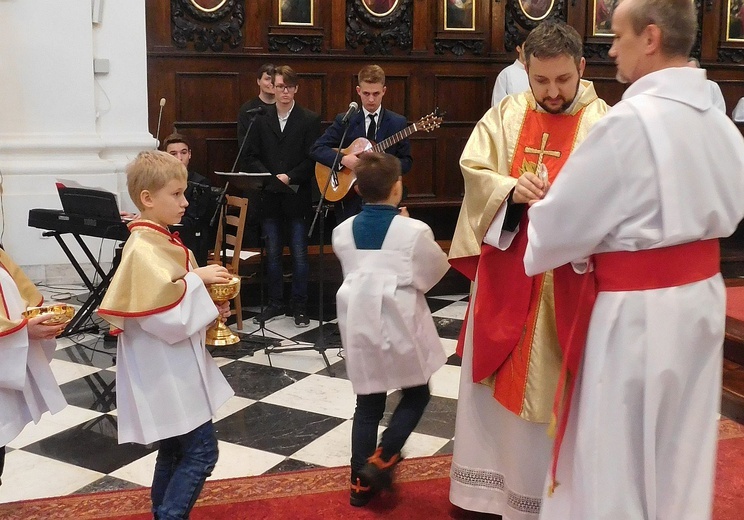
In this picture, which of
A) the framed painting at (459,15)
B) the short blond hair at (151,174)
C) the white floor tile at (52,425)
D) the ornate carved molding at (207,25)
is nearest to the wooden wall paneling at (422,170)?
the framed painting at (459,15)

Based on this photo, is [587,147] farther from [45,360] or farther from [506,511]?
[45,360]

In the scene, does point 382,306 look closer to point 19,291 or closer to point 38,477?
point 19,291

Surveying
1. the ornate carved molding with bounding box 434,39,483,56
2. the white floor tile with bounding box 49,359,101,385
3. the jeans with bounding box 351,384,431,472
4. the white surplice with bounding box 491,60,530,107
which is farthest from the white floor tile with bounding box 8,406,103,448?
the ornate carved molding with bounding box 434,39,483,56

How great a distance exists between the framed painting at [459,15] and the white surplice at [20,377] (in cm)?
593

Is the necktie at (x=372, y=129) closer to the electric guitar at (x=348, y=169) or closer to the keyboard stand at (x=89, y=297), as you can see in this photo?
the electric guitar at (x=348, y=169)

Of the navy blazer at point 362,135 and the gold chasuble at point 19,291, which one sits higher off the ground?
the navy blazer at point 362,135

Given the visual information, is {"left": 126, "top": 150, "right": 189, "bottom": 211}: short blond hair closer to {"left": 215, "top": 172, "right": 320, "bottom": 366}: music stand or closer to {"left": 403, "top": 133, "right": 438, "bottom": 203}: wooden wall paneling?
{"left": 215, "top": 172, "right": 320, "bottom": 366}: music stand

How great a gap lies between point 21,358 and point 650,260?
5.77 ft

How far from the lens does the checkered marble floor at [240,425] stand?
348cm

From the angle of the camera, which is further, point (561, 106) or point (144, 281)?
point (561, 106)

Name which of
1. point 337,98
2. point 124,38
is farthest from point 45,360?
point 337,98

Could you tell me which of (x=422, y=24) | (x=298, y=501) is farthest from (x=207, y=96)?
(x=298, y=501)

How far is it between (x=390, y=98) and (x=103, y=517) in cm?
557

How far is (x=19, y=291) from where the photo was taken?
9.09 feet
